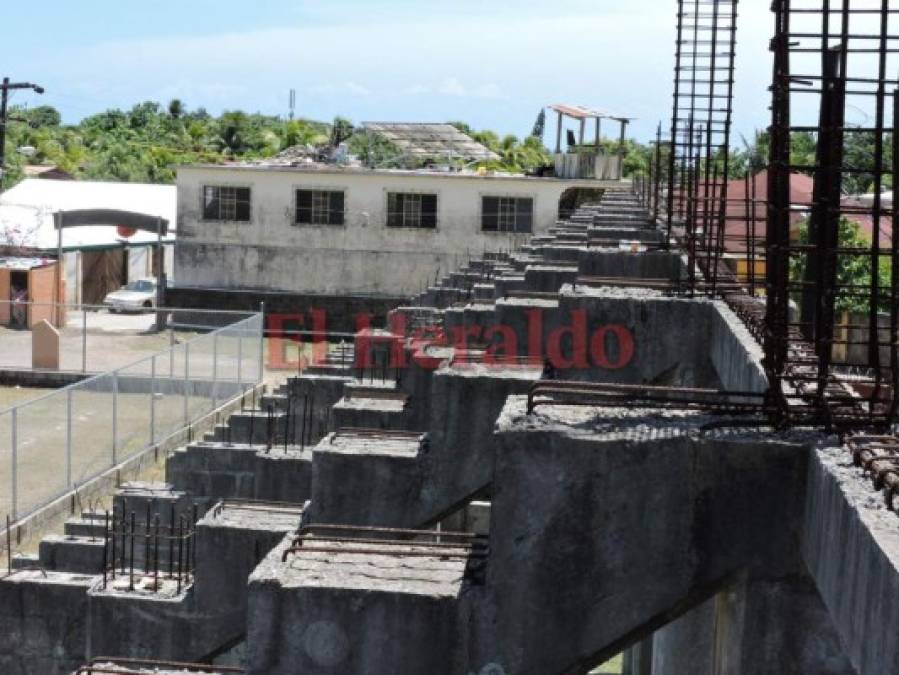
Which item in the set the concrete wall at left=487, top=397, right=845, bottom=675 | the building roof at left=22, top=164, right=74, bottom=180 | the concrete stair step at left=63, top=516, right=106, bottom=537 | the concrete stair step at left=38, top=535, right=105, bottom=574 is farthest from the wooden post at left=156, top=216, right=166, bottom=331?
the concrete wall at left=487, top=397, right=845, bottom=675

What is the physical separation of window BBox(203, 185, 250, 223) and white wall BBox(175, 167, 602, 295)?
0.18 m

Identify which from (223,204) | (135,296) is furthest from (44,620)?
(135,296)

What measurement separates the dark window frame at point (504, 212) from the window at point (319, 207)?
4246 mm

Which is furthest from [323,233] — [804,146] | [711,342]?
[711,342]

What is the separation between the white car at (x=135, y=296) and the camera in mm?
46734

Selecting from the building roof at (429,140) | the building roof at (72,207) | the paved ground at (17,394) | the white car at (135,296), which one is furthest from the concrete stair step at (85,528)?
the building roof at (429,140)

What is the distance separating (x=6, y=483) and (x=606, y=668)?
30.8 ft

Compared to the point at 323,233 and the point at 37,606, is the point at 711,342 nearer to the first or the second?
the point at 37,606

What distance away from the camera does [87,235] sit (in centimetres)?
5069

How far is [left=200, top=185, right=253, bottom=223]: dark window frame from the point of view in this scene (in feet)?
152

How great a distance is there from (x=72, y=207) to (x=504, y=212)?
17.9 m

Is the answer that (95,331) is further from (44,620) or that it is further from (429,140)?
(44,620)

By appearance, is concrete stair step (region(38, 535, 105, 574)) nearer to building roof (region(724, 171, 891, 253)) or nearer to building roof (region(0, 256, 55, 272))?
building roof (region(724, 171, 891, 253))

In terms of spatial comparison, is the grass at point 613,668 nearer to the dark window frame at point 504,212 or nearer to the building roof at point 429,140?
the dark window frame at point 504,212
